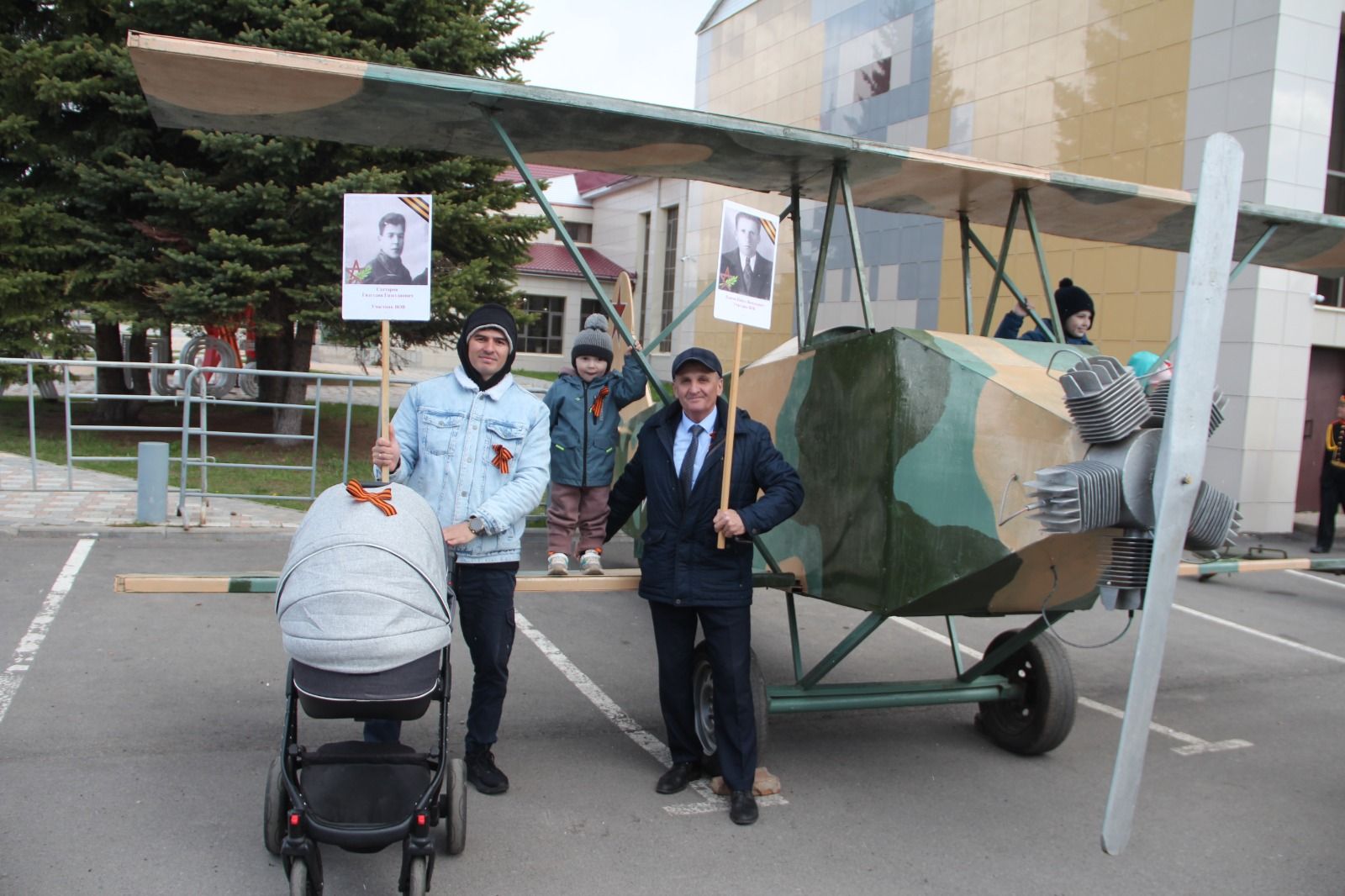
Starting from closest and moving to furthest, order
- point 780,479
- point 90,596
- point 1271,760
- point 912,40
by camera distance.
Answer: point 780,479, point 1271,760, point 90,596, point 912,40

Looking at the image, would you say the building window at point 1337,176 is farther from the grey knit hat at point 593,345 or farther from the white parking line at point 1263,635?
the grey knit hat at point 593,345

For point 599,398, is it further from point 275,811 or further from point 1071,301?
point 275,811

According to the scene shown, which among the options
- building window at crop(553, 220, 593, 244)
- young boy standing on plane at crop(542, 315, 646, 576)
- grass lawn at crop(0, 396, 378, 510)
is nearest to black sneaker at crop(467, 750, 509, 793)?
young boy standing on plane at crop(542, 315, 646, 576)

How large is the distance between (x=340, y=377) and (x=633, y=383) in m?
4.79

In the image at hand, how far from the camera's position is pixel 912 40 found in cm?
1697

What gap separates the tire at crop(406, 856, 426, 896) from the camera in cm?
308

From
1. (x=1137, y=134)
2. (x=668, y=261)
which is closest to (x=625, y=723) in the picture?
(x=1137, y=134)

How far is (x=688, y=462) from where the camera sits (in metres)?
4.20

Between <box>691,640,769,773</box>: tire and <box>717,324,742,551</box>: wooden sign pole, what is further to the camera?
<box>691,640,769,773</box>: tire

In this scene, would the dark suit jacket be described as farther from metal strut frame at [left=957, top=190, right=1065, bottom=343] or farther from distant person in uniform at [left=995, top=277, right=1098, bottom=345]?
distant person in uniform at [left=995, top=277, right=1098, bottom=345]

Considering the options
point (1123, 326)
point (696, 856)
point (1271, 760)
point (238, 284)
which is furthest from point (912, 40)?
point (696, 856)

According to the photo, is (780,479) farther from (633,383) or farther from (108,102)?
(108,102)

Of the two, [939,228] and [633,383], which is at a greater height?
[939,228]

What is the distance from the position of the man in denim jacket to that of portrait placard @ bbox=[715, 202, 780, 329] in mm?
892
